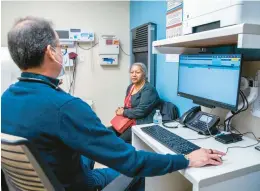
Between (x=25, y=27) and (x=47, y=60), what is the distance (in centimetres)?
15

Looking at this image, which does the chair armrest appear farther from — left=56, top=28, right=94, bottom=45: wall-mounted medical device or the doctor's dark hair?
left=56, top=28, right=94, bottom=45: wall-mounted medical device

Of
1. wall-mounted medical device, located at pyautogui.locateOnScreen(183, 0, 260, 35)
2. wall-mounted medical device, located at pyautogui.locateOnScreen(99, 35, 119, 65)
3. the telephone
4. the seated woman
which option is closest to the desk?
the telephone

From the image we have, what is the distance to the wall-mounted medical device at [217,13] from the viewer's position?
41.7 inches

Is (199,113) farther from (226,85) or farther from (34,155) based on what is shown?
(34,155)

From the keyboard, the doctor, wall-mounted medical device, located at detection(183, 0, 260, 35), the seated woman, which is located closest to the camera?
the doctor

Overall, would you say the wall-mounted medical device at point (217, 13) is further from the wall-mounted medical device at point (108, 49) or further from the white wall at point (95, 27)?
the white wall at point (95, 27)

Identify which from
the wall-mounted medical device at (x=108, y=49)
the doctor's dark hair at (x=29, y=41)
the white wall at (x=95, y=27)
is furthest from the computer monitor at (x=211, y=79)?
the white wall at (x=95, y=27)

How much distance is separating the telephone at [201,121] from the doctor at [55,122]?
0.48 m

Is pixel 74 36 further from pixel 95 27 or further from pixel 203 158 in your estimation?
pixel 203 158

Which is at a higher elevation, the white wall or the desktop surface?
the white wall

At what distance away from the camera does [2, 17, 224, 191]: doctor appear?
2.63 feet

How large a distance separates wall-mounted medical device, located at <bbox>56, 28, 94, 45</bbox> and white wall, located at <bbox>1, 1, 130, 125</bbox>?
10cm

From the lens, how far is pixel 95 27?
3574mm

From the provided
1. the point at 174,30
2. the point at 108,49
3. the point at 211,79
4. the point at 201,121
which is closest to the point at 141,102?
the point at 174,30
